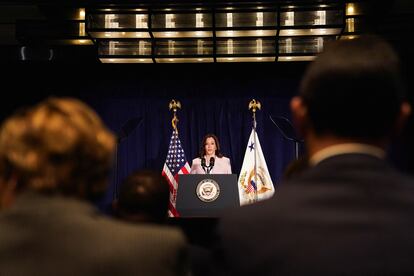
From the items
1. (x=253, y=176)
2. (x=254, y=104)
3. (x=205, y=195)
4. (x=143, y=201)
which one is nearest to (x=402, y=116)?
(x=143, y=201)

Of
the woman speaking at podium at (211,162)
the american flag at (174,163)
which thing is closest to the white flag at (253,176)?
the woman speaking at podium at (211,162)

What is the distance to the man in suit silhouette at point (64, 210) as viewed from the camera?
0.87m

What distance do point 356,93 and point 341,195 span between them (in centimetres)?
16

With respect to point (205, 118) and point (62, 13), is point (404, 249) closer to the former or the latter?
point (62, 13)

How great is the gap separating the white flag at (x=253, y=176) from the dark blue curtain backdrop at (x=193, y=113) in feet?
1.18

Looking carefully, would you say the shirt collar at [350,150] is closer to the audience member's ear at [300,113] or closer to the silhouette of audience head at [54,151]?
the audience member's ear at [300,113]

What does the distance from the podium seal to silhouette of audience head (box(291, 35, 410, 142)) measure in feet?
9.47

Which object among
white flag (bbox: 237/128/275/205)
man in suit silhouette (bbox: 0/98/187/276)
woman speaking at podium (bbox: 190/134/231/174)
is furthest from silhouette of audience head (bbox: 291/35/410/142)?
white flag (bbox: 237/128/275/205)

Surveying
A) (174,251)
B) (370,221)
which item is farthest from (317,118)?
(174,251)

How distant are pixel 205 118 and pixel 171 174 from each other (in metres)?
1.07

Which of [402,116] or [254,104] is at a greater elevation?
[254,104]

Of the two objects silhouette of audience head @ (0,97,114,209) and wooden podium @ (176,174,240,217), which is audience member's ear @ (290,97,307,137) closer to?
silhouette of audience head @ (0,97,114,209)

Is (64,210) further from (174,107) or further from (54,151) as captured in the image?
(174,107)

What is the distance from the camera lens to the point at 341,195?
2.40 feet
